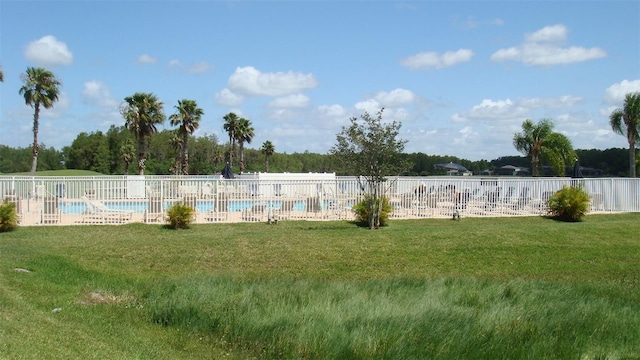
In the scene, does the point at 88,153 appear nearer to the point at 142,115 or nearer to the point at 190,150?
the point at 190,150

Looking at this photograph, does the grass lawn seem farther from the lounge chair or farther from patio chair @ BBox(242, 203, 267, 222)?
patio chair @ BBox(242, 203, 267, 222)

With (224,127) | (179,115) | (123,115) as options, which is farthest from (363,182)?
(224,127)

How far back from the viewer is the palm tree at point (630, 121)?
38094 mm

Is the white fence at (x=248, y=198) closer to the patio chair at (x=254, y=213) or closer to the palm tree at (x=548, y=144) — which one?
the patio chair at (x=254, y=213)

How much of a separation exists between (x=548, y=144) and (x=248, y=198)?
28271mm

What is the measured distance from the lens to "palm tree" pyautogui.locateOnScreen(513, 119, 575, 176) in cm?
4128

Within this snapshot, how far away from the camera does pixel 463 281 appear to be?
442 inches

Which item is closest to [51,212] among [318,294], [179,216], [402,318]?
[179,216]

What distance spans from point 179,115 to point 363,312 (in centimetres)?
3835

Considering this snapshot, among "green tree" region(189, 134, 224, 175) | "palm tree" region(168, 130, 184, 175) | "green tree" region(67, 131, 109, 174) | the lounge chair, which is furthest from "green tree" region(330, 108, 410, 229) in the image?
"green tree" region(67, 131, 109, 174)

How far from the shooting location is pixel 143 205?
1994 cm

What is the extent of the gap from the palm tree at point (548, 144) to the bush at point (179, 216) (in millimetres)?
29788

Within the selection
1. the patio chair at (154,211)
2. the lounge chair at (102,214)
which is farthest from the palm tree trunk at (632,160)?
the lounge chair at (102,214)

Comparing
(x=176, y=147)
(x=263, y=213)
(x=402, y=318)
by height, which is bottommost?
(x=402, y=318)
